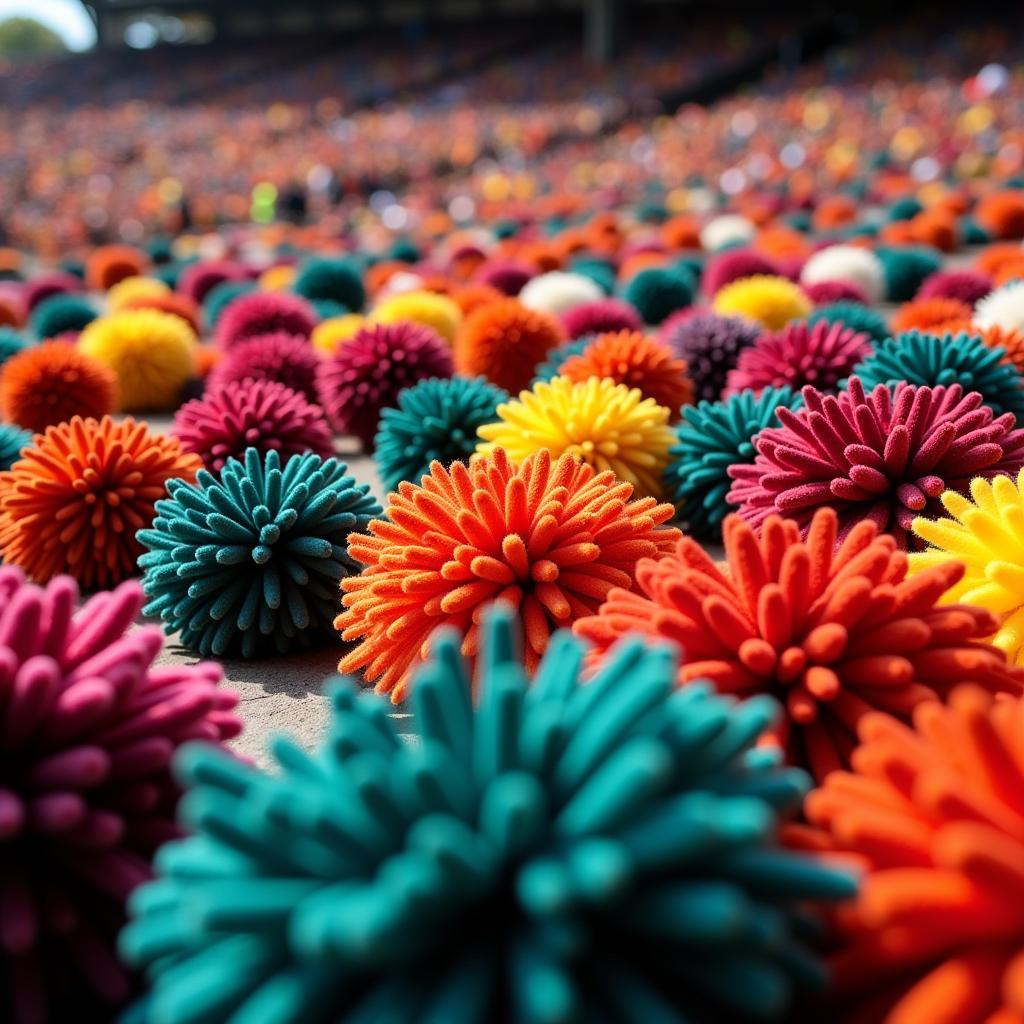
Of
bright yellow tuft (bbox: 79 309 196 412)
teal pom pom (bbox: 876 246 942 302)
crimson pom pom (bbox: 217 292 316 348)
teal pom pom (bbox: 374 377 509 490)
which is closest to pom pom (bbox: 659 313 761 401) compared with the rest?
teal pom pom (bbox: 374 377 509 490)

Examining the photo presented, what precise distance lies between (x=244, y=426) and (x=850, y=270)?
2.86 m

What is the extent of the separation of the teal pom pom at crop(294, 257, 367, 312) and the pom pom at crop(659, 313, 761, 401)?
102 inches

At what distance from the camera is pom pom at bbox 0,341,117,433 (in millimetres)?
3100

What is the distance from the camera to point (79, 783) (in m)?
0.97

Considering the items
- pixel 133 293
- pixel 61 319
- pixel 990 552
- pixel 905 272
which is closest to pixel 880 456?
pixel 990 552

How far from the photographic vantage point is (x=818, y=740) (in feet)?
3.68

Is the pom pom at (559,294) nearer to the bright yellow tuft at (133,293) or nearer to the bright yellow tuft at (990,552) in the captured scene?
the bright yellow tuft at (133,293)

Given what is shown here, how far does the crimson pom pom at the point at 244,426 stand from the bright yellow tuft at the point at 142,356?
4.74 ft

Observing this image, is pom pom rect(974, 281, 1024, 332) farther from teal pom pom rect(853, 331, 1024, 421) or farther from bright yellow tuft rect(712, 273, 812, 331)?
bright yellow tuft rect(712, 273, 812, 331)

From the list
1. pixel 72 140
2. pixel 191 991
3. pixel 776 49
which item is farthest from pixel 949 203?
pixel 72 140

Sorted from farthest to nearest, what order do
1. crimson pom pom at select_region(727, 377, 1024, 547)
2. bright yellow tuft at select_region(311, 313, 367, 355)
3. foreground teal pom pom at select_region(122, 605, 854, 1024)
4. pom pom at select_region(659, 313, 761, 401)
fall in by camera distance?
1. bright yellow tuft at select_region(311, 313, 367, 355)
2. pom pom at select_region(659, 313, 761, 401)
3. crimson pom pom at select_region(727, 377, 1024, 547)
4. foreground teal pom pom at select_region(122, 605, 854, 1024)

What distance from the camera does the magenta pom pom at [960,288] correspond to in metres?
3.71

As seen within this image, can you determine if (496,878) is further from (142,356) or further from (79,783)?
(142,356)

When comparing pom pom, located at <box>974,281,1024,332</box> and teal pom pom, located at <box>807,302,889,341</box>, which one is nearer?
pom pom, located at <box>974,281,1024,332</box>
